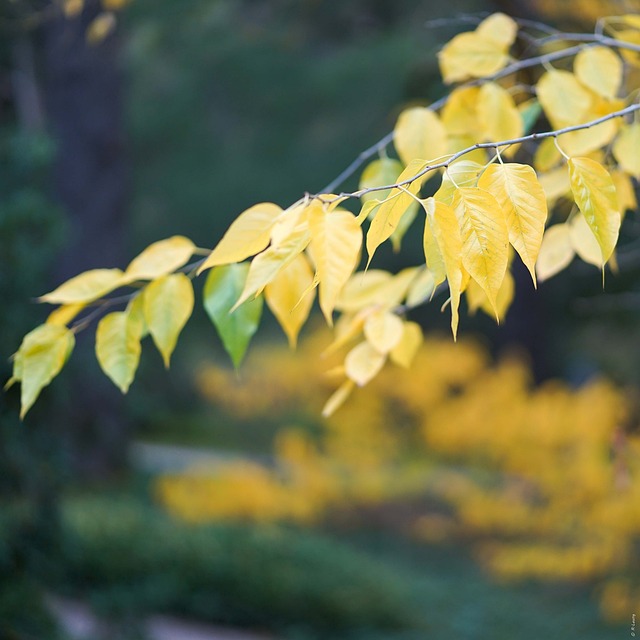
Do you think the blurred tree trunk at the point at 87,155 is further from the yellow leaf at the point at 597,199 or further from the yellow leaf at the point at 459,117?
the yellow leaf at the point at 597,199

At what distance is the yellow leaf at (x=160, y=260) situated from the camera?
116cm

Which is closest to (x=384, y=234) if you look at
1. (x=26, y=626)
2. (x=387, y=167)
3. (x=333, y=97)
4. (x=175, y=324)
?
(x=175, y=324)

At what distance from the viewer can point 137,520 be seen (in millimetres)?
5344

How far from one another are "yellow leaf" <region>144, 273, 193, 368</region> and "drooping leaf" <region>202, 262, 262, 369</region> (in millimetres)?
33


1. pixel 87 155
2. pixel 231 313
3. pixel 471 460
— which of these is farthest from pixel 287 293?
pixel 87 155

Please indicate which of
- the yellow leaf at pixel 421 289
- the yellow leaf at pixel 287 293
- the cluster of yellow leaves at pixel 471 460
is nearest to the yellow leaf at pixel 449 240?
the yellow leaf at pixel 287 293

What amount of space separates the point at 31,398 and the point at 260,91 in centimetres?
933

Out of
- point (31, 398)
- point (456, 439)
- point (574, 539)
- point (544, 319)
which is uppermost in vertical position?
point (31, 398)

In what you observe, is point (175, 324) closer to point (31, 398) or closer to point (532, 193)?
point (31, 398)

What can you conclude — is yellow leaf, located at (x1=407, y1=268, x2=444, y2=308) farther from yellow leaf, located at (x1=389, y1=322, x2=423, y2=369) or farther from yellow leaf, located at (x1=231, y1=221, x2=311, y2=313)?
yellow leaf, located at (x1=231, y1=221, x2=311, y2=313)

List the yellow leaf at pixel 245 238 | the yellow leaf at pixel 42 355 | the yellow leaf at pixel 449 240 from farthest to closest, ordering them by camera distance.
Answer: the yellow leaf at pixel 42 355
the yellow leaf at pixel 245 238
the yellow leaf at pixel 449 240

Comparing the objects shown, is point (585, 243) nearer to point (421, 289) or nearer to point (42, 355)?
point (421, 289)

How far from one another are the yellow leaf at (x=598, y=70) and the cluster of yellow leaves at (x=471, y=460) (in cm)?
213

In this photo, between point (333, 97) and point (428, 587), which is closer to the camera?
point (428, 587)
